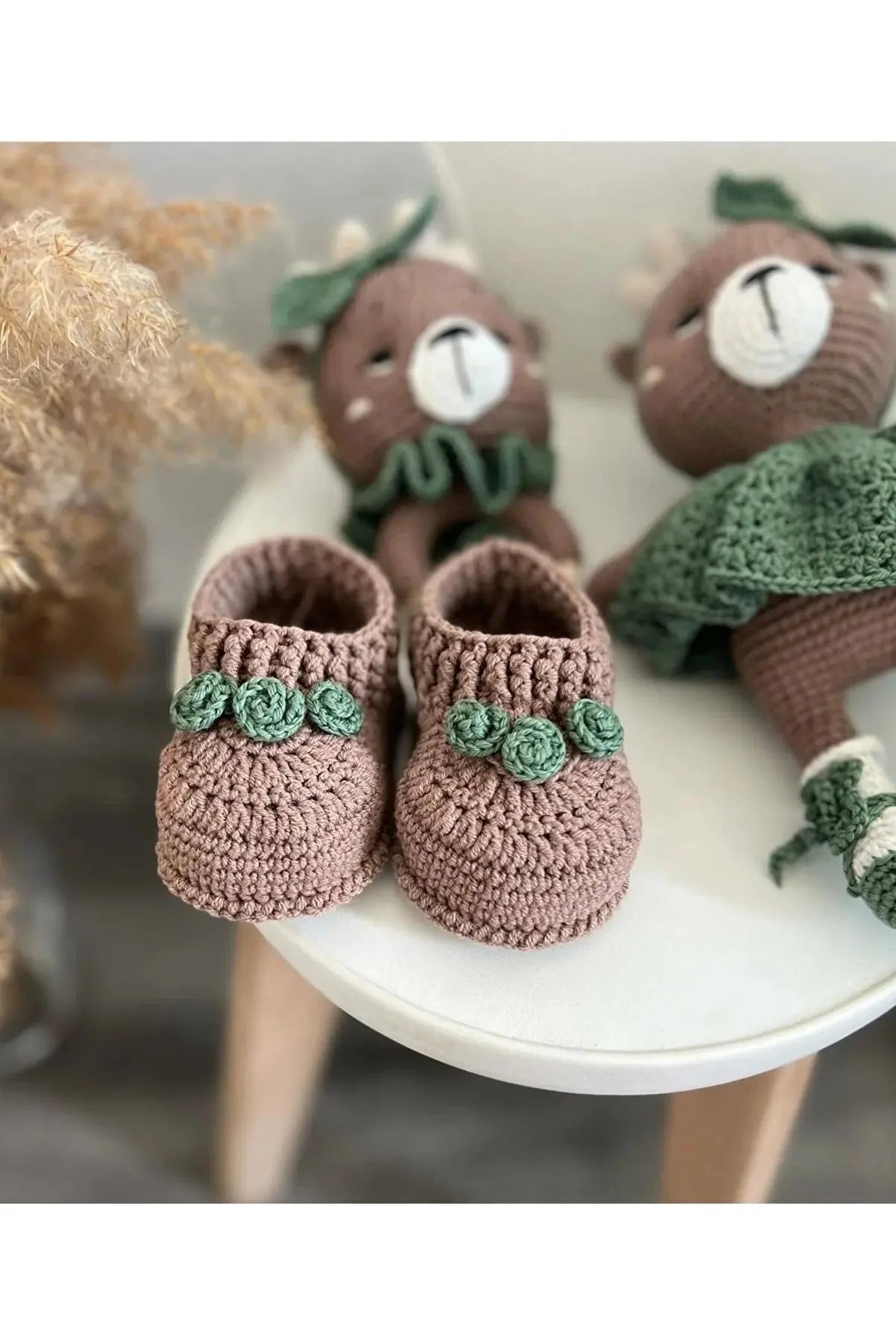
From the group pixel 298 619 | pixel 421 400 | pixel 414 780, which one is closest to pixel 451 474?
pixel 421 400

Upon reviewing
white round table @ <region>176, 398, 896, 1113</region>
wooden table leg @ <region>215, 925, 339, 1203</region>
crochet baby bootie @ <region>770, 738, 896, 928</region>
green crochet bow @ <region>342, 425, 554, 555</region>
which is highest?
green crochet bow @ <region>342, 425, 554, 555</region>

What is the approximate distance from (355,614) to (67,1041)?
45cm

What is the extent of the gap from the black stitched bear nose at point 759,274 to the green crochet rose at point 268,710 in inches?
15.4

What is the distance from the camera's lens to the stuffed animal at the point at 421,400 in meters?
0.68

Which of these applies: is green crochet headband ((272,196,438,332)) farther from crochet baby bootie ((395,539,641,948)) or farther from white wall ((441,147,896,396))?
crochet baby bootie ((395,539,641,948))

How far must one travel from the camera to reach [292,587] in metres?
0.62

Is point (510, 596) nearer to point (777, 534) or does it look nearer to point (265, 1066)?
point (777, 534)

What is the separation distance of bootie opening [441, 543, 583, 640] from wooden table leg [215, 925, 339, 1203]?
0.80 feet

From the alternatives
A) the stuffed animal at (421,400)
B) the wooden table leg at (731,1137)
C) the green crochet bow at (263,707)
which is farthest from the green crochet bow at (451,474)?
the wooden table leg at (731,1137)

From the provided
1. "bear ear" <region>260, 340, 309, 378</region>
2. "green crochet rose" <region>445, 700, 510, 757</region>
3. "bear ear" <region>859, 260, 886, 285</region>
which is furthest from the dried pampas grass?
"bear ear" <region>859, 260, 886, 285</region>

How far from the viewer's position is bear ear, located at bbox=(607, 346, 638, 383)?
79 cm

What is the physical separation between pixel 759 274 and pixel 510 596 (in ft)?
0.87
